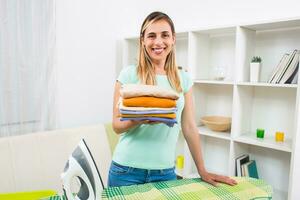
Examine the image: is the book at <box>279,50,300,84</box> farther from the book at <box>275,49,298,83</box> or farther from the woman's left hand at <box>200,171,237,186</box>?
the woman's left hand at <box>200,171,237,186</box>

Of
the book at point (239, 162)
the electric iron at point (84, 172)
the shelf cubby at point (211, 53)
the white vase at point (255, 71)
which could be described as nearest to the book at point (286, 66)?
the white vase at point (255, 71)

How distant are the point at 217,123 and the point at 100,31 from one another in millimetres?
1350

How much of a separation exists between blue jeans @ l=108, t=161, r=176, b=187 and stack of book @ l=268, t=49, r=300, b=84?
3.52ft

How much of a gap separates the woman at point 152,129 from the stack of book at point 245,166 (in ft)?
2.87

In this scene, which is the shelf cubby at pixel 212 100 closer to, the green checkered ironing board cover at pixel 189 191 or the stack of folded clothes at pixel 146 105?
the green checkered ironing board cover at pixel 189 191

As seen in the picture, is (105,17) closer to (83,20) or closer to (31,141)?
(83,20)

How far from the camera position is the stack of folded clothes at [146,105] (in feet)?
3.38

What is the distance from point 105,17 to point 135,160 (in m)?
1.83

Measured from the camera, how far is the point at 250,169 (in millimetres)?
2080

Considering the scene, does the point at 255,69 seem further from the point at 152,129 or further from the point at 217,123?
the point at 152,129

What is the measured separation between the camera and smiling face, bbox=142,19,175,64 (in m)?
1.20

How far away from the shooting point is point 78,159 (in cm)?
78

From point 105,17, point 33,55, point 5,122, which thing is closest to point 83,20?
point 105,17

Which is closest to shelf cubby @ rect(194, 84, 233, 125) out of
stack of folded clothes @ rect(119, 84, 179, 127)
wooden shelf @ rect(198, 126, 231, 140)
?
wooden shelf @ rect(198, 126, 231, 140)
